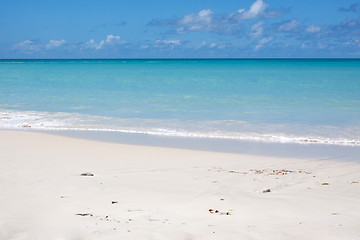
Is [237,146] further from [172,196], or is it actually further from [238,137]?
[172,196]

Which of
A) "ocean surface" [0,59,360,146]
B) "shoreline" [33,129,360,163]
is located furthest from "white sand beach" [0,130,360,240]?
"ocean surface" [0,59,360,146]

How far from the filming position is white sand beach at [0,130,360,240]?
4.99m

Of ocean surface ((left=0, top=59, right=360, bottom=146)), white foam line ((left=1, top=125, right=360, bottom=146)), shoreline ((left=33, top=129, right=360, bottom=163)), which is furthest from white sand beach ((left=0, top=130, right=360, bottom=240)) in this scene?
ocean surface ((left=0, top=59, right=360, bottom=146))

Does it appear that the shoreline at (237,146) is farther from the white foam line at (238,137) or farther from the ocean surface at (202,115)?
the ocean surface at (202,115)

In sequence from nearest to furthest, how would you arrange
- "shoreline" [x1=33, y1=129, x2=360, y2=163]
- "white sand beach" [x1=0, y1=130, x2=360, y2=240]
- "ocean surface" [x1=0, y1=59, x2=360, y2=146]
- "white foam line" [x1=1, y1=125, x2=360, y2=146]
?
"white sand beach" [x1=0, y1=130, x2=360, y2=240] → "shoreline" [x1=33, y1=129, x2=360, y2=163] → "white foam line" [x1=1, y1=125, x2=360, y2=146] → "ocean surface" [x1=0, y1=59, x2=360, y2=146]

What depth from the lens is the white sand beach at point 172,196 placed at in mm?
4988

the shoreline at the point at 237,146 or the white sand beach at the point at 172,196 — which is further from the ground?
the white sand beach at the point at 172,196

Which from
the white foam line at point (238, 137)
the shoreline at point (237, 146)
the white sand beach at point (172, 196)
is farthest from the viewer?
the white foam line at point (238, 137)

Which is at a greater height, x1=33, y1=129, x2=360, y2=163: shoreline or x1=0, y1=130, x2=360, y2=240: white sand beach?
x1=0, y1=130, x2=360, y2=240: white sand beach

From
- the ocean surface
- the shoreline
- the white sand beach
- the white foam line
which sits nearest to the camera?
the white sand beach

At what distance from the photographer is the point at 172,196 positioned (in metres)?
6.39

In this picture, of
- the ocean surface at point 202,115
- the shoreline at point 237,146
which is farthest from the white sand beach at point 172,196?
the ocean surface at point 202,115

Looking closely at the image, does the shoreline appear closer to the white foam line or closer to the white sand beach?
the white foam line

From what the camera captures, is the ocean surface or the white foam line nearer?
the white foam line
